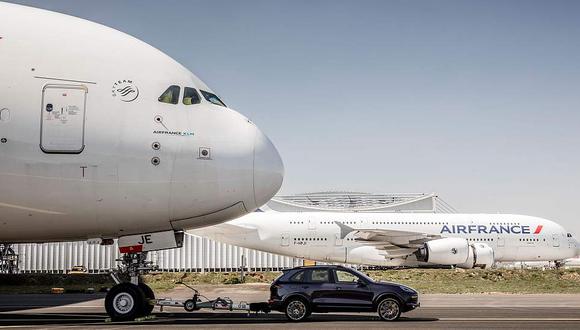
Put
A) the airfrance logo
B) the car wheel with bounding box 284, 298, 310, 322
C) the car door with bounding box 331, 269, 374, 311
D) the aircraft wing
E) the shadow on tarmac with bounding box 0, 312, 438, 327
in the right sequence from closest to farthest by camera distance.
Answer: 1. the shadow on tarmac with bounding box 0, 312, 438, 327
2. the car wheel with bounding box 284, 298, 310, 322
3. the car door with bounding box 331, 269, 374, 311
4. the aircraft wing
5. the airfrance logo

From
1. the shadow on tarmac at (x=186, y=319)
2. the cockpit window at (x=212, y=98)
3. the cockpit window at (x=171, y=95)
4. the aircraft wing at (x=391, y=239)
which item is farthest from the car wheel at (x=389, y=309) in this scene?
the aircraft wing at (x=391, y=239)

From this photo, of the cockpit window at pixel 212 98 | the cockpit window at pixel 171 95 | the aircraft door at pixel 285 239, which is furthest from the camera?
the aircraft door at pixel 285 239

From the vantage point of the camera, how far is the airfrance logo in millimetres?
47125

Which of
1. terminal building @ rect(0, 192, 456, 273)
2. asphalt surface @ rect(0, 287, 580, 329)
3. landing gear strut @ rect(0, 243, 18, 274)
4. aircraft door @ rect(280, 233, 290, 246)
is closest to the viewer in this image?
asphalt surface @ rect(0, 287, 580, 329)

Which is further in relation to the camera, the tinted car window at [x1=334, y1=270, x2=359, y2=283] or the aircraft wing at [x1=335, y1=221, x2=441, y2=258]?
the aircraft wing at [x1=335, y1=221, x2=441, y2=258]

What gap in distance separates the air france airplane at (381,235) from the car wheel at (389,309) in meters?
28.8

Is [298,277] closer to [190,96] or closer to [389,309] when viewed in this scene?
[389,309]

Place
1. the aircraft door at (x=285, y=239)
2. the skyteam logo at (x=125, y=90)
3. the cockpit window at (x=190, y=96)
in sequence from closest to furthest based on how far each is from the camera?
the skyteam logo at (x=125, y=90) < the cockpit window at (x=190, y=96) < the aircraft door at (x=285, y=239)

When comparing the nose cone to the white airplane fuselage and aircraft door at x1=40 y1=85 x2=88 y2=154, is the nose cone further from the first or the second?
aircraft door at x1=40 y1=85 x2=88 y2=154

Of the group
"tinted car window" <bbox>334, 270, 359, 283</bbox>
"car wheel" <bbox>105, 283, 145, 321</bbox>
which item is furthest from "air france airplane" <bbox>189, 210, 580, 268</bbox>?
"car wheel" <bbox>105, 283, 145, 321</bbox>

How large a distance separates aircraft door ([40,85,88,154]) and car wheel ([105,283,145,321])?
3.14 metres

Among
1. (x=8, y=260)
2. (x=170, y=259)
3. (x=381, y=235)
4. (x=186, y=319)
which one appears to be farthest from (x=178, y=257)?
(x=186, y=319)

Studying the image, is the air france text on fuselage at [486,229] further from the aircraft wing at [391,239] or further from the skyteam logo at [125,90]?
the skyteam logo at [125,90]

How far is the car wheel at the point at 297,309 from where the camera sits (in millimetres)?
16281
